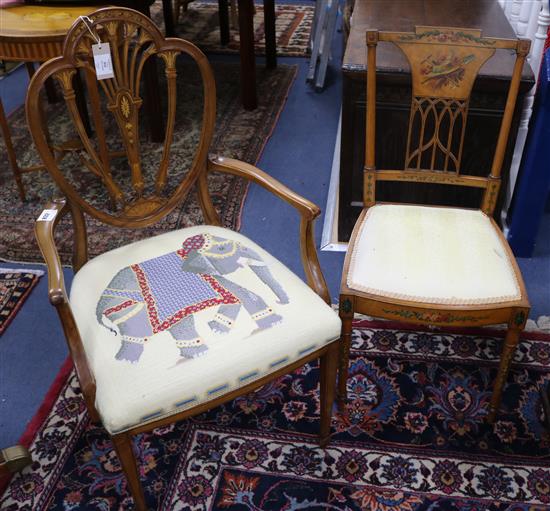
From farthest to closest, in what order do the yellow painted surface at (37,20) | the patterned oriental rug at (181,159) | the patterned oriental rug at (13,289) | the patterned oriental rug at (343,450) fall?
the patterned oriental rug at (181,159)
the yellow painted surface at (37,20)
the patterned oriental rug at (13,289)
the patterned oriental rug at (343,450)

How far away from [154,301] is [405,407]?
867mm

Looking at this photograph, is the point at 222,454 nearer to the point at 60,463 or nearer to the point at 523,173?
the point at 60,463

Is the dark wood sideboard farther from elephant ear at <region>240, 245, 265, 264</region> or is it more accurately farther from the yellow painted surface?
the yellow painted surface

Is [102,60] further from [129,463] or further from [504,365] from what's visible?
[504,365]

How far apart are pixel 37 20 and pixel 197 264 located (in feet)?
5.12

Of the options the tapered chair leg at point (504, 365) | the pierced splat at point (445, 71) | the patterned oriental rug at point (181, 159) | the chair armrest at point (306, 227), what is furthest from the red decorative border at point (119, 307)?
the patterned oriental rug at point (181, 159)

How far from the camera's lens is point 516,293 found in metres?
1.56

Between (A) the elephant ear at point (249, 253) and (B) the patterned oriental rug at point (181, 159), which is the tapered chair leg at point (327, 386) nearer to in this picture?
(A) the elephant ear at point (249, 253)

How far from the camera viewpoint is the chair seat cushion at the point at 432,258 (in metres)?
1.57

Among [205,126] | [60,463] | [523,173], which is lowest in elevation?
[60,463]

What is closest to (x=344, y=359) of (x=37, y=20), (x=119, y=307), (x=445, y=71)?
(x=119, y=307)

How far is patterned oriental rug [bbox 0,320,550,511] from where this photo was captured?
164 cm

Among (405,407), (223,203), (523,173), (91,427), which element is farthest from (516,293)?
(223,203)

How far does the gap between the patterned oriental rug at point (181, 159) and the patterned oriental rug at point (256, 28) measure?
12.7 inches
